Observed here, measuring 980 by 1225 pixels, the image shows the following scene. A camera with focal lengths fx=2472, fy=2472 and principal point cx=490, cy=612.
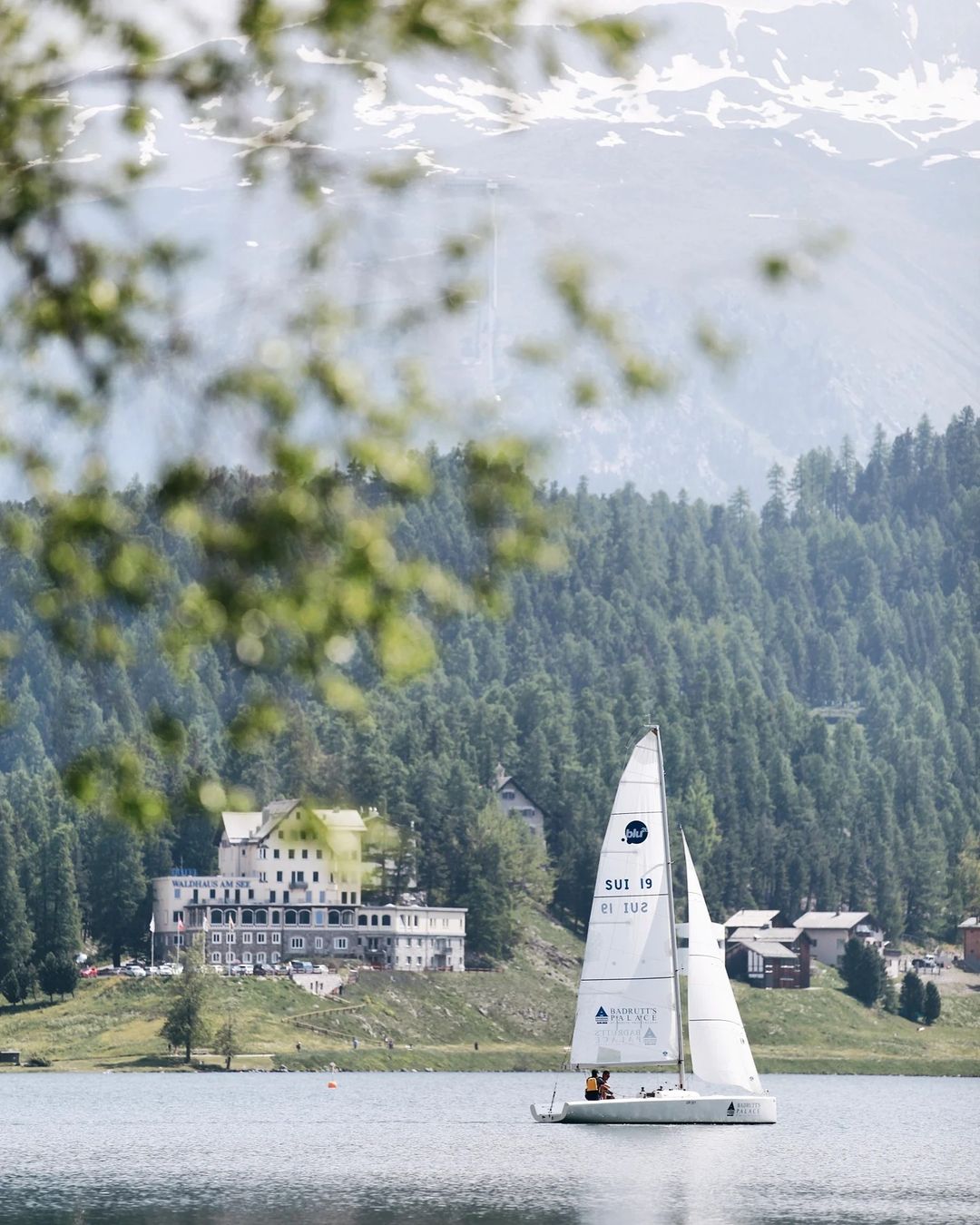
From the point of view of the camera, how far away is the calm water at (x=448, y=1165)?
299ft

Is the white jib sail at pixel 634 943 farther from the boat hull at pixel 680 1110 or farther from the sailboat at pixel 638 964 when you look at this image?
the boat hull at pixel 680 1110

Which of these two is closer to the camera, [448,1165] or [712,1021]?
[448,1165]

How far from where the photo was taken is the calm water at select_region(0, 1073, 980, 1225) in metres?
91.0

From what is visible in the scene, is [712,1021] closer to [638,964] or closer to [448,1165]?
[638,964]

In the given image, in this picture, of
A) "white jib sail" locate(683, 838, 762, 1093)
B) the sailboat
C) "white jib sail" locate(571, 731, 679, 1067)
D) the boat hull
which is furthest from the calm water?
"white jib sail" locate(571, 731, 679, 1067)

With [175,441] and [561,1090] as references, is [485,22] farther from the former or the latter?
[561,1090]

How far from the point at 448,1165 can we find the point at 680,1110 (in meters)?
11.7

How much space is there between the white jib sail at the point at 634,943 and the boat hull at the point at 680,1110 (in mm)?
2127

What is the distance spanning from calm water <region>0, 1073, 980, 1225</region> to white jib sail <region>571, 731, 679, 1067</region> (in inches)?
208

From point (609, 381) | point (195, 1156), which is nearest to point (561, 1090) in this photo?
point (195, 1156)

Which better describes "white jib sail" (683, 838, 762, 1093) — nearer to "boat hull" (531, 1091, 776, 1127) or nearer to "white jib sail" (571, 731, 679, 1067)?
"boat hull" (531, 1091, 776, 1127)

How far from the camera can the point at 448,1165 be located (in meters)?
112

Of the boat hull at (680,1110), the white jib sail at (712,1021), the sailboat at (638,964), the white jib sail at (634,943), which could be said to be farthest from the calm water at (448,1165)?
the white jib sail at (634,943)

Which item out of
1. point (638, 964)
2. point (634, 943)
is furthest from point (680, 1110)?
point (634, 943)
